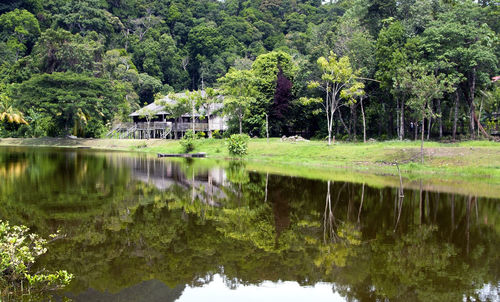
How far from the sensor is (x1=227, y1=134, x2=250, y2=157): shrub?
136ft

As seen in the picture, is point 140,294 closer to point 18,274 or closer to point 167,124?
point 18,274

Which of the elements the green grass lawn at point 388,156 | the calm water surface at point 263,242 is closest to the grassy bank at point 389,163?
the green grass lawn at point 388,156

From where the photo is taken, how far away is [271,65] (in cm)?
5709

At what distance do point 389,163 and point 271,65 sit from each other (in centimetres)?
2938

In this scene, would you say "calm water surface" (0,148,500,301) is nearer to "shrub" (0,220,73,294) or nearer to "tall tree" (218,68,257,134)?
"shrub" (0,220,73,294)

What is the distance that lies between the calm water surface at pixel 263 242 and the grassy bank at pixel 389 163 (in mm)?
4903

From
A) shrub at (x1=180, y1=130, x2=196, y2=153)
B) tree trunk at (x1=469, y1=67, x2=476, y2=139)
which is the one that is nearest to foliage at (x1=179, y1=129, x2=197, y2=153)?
shrub at (x1=180, y1=130, x2=196, y2=153)

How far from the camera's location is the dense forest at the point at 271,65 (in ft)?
129

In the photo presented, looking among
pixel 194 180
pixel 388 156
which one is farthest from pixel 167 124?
pixel 194 180

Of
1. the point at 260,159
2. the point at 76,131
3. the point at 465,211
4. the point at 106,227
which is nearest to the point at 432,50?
the point at 260,159

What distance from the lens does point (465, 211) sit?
52.5 ft

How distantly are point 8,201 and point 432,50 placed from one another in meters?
36.5

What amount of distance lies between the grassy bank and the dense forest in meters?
3.52

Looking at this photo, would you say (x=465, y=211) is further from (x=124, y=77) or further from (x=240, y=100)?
(x=124, y=77)
